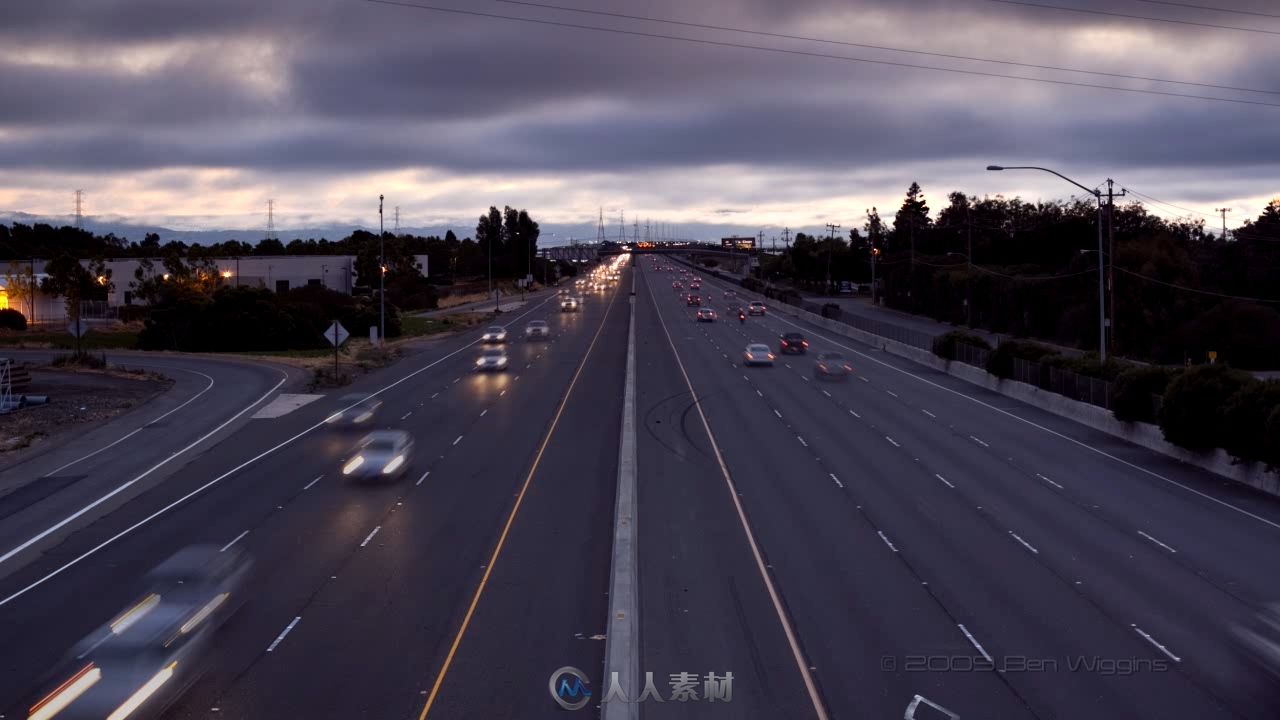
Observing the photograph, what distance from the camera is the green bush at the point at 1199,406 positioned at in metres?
29.1

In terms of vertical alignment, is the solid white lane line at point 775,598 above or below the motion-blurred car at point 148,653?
below

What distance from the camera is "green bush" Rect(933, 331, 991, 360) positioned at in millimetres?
53344

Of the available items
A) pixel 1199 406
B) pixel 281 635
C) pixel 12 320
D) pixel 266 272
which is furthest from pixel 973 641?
pixel 266 272

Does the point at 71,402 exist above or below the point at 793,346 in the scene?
below

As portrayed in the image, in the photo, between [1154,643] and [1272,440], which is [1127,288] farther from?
[1154,643]

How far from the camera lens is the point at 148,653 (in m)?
13.0

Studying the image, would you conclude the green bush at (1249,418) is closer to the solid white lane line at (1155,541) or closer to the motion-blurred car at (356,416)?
the solid white lane line at (1155,541)

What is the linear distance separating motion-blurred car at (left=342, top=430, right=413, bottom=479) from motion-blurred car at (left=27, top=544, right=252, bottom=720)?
11055 mm

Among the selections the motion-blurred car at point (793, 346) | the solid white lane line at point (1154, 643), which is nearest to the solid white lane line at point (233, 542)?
the solid white lane line at point (1154, 643)

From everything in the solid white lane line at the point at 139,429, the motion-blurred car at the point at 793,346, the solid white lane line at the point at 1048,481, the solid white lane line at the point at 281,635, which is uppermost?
the motion-blurred car at the point at 793,346

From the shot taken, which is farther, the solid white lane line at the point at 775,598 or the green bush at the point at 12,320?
the green bush at the point at 12,320

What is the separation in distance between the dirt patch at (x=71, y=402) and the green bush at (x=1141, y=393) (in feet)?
119

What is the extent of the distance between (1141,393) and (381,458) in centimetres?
2492

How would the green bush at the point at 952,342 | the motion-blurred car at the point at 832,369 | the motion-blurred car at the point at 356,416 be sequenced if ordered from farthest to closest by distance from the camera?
the green bush at the point at 952,342, the motion-blurred car at the point at 832,369, the motion-blurred car at the point at 356,416
